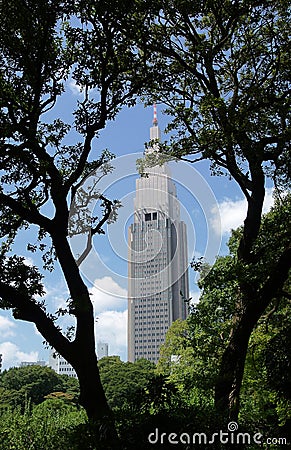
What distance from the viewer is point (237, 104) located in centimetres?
485

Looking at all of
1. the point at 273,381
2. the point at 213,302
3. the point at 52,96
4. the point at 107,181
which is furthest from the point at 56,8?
the point at 273,381

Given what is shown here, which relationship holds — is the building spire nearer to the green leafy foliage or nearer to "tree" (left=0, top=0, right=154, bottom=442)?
"tree" (left=0, top=0, right=154, bottom=442)

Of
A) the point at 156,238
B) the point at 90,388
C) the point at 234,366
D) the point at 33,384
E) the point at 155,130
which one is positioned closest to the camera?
the point at 90,388

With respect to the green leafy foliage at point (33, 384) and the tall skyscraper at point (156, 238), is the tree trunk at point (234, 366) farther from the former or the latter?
the green leafy foliage at point (33, 384)

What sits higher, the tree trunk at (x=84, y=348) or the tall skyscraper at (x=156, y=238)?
the tall skyscraper at (x=156, y=238)

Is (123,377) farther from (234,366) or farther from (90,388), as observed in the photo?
(90,388)

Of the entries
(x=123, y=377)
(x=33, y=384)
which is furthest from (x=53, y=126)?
(x=33, y=384)

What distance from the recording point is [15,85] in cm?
448

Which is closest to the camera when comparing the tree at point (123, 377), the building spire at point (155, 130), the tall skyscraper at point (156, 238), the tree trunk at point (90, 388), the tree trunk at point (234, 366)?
the tree trunk at point (90, 388)

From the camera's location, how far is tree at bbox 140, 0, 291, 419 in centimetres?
428

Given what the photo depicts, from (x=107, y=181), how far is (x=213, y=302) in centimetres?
170

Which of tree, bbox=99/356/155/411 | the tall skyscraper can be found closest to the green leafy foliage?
tree, bbox=99/356/155/411

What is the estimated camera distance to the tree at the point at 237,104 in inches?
169

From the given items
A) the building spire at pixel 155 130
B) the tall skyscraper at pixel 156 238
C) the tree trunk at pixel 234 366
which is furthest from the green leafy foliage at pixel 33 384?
the tree trunk at pixel 234 366
